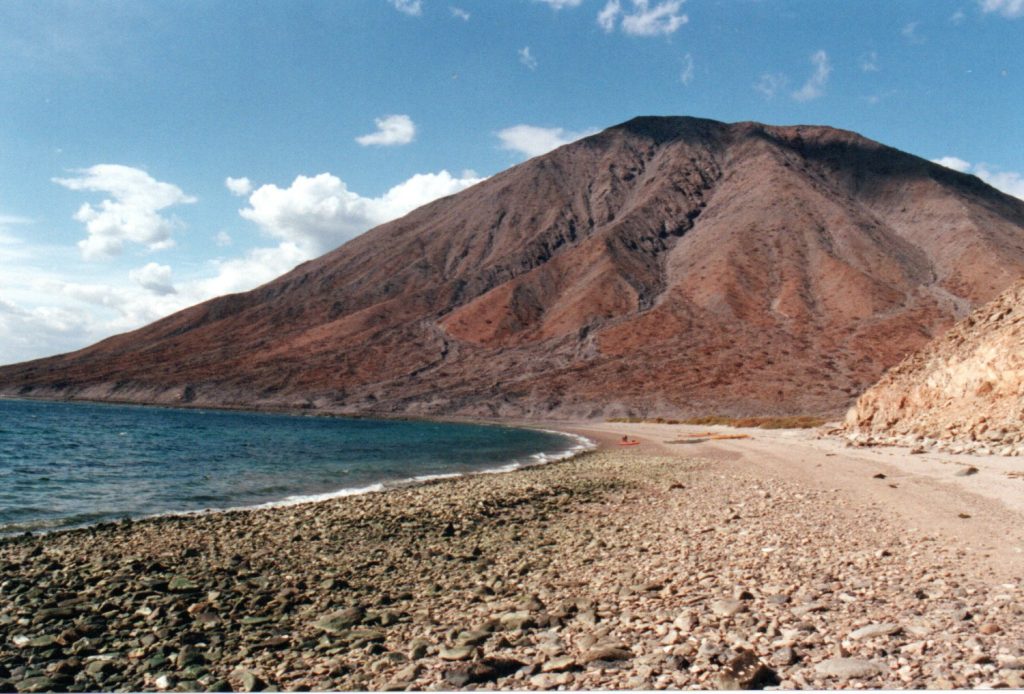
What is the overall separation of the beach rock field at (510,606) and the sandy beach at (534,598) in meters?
0.04

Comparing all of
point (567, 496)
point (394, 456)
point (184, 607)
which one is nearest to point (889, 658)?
point (184, 607)

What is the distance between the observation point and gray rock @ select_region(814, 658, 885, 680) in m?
5.99

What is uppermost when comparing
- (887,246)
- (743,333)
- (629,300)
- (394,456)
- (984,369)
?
(887,246)

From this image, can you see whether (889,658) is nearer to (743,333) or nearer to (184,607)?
(184,607)

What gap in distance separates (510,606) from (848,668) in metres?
4.40

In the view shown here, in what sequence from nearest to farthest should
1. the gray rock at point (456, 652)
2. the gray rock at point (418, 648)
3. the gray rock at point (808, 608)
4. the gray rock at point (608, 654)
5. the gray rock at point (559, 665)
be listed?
the gray rock at point (559, 665) → the gray rock at point (608, 654) → the gray rock at point (456, 652) → the gray rock at point (418, 648) → the gray rock at point (808, 608)

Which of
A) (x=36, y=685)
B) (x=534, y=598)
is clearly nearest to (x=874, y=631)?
(x=534, y=598)

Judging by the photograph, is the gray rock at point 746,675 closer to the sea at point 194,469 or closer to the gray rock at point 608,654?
the gray rock at point 608,654

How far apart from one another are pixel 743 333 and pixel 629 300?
27.3 m

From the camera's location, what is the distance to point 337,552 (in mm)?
12844

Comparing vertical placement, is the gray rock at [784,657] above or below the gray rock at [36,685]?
above

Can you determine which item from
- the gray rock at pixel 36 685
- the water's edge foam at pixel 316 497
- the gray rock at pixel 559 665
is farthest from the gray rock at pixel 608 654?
the water's edge foam at pixel 316 497

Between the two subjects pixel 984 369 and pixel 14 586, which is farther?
pixel 984 369

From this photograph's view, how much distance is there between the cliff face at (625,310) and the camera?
114 m
